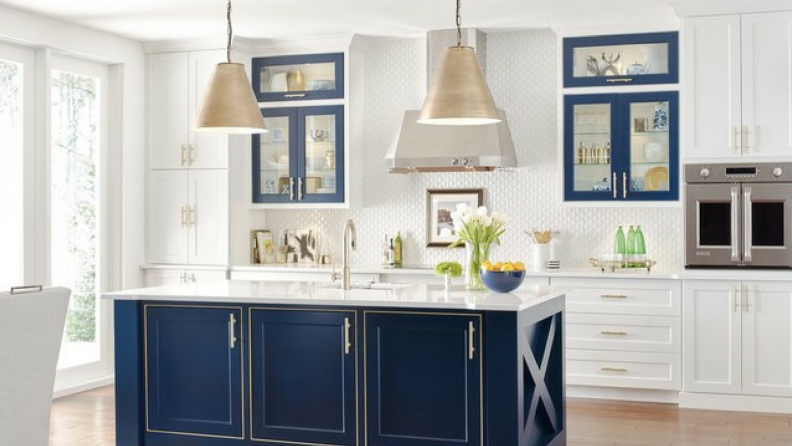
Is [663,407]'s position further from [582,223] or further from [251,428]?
[251,428]

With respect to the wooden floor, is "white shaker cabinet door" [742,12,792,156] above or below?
above

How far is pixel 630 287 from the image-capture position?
6555mm

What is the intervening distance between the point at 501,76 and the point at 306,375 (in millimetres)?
3263

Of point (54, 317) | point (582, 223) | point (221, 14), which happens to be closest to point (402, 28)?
point (221, 14)

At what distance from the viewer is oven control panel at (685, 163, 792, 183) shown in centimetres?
628

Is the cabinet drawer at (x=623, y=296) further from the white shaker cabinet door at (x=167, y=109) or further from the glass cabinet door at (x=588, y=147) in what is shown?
the white shaker cabinet door at (x=167, y=109)

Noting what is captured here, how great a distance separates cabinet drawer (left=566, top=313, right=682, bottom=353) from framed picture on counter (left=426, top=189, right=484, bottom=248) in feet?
3.95

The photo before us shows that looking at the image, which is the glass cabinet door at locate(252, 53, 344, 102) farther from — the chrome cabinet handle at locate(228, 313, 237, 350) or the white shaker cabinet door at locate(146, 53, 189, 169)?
the chrome cabinet handle at locate(228, 313, 237, 350)

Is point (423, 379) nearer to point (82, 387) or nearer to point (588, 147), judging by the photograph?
point (588, 147)

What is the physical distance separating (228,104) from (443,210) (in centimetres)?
314

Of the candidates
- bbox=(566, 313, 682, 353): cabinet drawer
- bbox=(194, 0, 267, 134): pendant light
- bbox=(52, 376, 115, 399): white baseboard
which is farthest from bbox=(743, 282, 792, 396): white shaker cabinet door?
bbox=(52, 376, 115, 399): white baseboard

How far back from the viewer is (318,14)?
6559mm

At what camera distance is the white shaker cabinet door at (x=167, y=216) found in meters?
7.50

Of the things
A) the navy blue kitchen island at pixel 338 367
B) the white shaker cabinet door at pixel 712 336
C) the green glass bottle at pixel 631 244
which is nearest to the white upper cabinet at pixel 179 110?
the navy blue kitchen island at pixel 338 367
